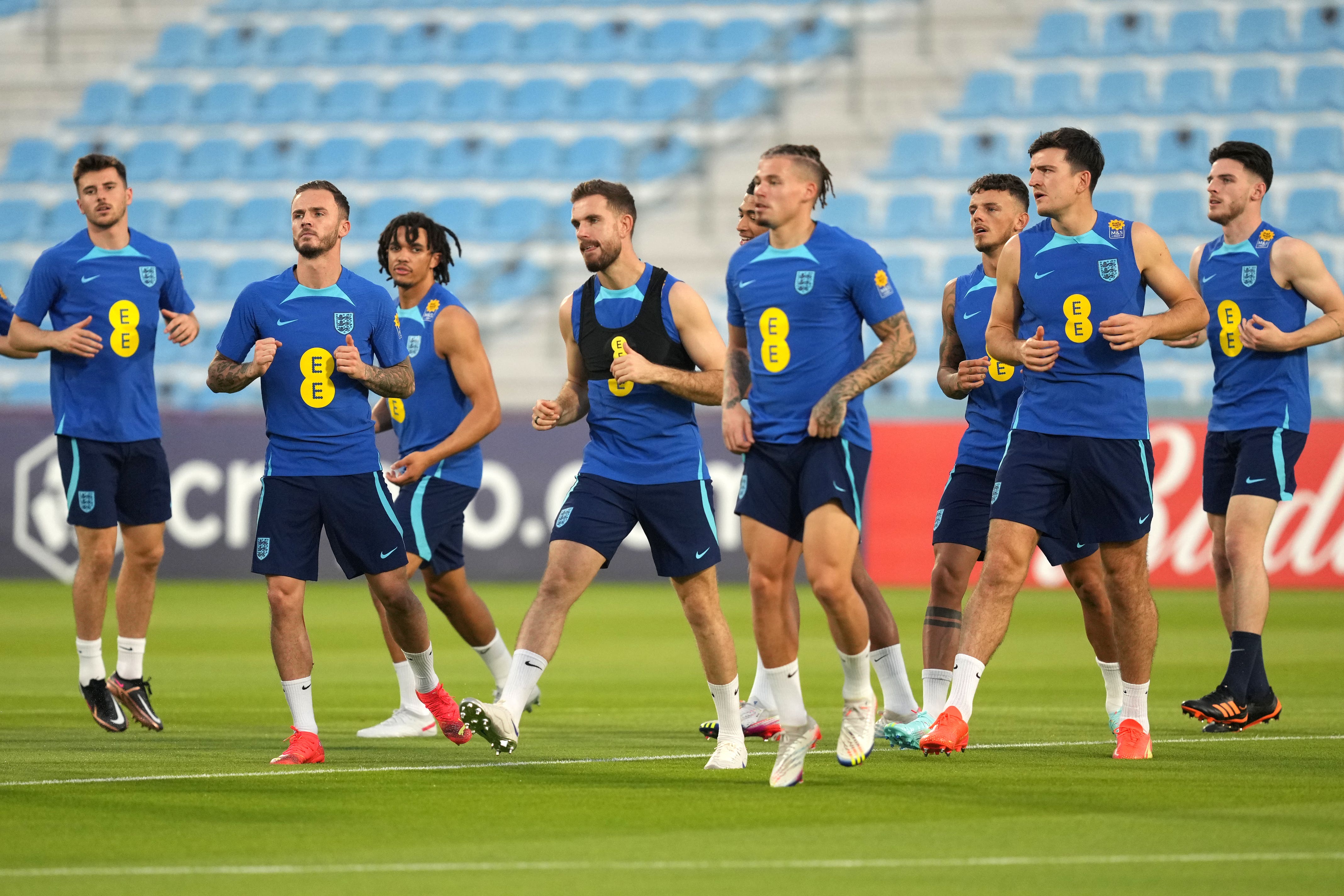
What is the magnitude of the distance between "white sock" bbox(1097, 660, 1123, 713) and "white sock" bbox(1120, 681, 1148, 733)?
0.59 metres

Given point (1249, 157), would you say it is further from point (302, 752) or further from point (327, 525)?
point (302, 752)

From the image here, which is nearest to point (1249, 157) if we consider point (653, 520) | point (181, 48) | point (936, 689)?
point (936, 689)

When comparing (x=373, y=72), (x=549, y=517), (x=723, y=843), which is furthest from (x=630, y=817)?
(x=373, y=72)

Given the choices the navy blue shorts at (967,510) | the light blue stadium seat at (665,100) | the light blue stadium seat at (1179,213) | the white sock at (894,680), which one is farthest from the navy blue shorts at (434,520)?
the light blue stadium seat at (665,100)

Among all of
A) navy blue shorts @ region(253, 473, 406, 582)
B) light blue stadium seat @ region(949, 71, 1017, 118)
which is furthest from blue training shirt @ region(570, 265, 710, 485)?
light blue stadium seat @ region(949, 71, 1017, 118)

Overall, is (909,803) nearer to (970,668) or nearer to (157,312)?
(970,668)

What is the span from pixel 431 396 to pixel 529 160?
16.3 m

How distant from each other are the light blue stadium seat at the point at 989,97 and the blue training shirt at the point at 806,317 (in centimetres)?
1737

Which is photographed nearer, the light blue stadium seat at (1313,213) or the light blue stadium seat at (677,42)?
the light blue stadium seat at (1313,213)

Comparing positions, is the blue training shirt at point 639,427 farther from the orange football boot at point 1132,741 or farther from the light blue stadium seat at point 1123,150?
the light blue stadium seat at point 1123,150

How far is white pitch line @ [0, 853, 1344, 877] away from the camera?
16.8 ft

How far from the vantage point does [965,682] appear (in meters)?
7.13

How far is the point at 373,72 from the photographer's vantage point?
2688 centimetres

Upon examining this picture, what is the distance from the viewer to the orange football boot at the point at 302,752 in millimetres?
7410
